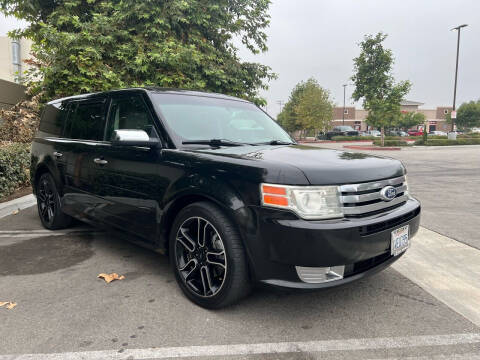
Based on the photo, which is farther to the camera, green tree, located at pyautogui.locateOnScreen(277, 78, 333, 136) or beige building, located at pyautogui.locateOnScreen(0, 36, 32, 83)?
green tree, located at pyautogui.locateOnScreen(277, 78, 333, 136)

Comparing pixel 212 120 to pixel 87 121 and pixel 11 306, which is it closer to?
pixel 87 121

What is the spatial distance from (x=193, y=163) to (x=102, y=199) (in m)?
1.48

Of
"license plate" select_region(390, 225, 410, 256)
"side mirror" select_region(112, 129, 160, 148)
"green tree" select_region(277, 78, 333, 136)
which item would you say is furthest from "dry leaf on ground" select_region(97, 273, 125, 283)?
"green tree" select_region(277, 78, 333, 136)

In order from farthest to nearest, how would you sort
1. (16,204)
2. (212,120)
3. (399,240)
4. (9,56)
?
1. (9,56)
2. (16,204)
3. (212,120)
4. (399,240)

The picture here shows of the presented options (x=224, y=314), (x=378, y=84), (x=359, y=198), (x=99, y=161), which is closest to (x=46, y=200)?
(x=99, y=161)

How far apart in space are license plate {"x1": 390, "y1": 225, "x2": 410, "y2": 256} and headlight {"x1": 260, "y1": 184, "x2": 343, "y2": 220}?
60 centimetres

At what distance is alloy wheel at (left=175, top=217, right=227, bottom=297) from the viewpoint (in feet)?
Result: 8.87

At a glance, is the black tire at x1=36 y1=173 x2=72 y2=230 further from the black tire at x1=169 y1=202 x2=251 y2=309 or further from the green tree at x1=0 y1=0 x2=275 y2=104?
the green tree at x1=0 y1=0 x2=275 y2=104

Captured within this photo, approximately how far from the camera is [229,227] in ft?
8.32

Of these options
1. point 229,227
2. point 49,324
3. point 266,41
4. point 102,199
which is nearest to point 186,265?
point 229,227

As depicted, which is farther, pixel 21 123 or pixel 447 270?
pixel 21 123

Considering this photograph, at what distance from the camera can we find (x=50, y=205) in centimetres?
492

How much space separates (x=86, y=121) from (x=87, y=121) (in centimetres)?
3

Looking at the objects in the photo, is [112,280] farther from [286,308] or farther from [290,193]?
[290,193]
